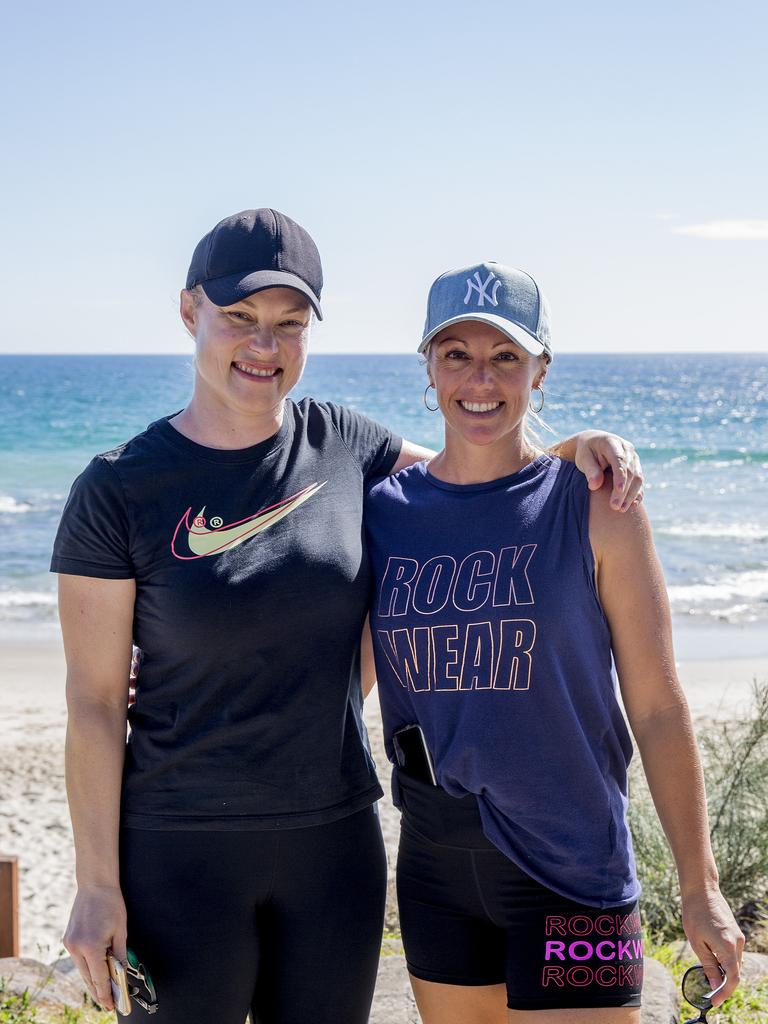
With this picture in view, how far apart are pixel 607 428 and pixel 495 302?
141 feet

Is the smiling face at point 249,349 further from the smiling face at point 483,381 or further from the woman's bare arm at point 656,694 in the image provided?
the woman's bare arm at point 656,694

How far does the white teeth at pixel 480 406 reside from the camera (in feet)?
8.42

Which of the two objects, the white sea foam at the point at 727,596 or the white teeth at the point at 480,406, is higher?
the white sea foam at the point at 727,596

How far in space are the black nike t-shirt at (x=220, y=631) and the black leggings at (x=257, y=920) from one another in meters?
0.06

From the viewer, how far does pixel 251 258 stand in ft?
8.13

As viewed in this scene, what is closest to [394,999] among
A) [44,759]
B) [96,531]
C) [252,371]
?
[96,531]

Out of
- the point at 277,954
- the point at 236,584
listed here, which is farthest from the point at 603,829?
the point at 236,584

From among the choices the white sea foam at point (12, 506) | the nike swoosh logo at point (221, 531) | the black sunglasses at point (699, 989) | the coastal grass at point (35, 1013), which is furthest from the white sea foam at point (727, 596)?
the white sea foam at point (12, 506)

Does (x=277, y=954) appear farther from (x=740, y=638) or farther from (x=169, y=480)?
(x=740, y=638)

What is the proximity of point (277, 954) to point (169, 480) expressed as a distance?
113cm

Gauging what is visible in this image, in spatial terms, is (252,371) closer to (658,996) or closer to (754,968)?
(658,996)

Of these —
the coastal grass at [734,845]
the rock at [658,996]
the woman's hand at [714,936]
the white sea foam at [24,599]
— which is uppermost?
the white sea foam at [24,599]

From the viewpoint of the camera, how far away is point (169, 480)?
2439 mm

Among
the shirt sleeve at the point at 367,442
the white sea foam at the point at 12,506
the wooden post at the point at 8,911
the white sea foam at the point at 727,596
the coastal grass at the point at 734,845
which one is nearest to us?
the shirt sleeve at the point at 367,442
